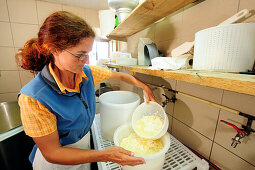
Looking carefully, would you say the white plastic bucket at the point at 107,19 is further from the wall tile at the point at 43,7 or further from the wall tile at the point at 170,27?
the wall tile at the point at 43,7

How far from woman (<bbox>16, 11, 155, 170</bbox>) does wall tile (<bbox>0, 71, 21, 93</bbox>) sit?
6.44 feet

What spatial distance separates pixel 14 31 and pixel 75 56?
7.61 ft

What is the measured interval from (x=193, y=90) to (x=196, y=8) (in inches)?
20.7

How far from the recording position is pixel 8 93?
2.09m

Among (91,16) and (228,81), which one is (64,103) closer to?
(228,81)

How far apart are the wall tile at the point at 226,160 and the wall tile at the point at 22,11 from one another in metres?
3.07

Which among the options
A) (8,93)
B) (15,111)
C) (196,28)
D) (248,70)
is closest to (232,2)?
(196,28)

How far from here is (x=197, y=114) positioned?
78 cm

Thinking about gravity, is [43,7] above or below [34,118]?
above

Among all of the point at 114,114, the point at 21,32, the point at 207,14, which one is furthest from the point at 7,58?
the point at 207,14

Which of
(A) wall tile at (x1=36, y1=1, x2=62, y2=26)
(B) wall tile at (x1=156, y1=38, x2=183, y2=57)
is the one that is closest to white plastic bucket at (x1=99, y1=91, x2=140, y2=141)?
(B) wall tile at (x1=156, y1=38, x2=183, y2=57)

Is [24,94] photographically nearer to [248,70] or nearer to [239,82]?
[239,82]

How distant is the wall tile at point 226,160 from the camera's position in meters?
0.59

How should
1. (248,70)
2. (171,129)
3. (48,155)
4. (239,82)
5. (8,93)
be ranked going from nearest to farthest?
(239,82), (248,70), (48,155), (171,129), (8,93)
